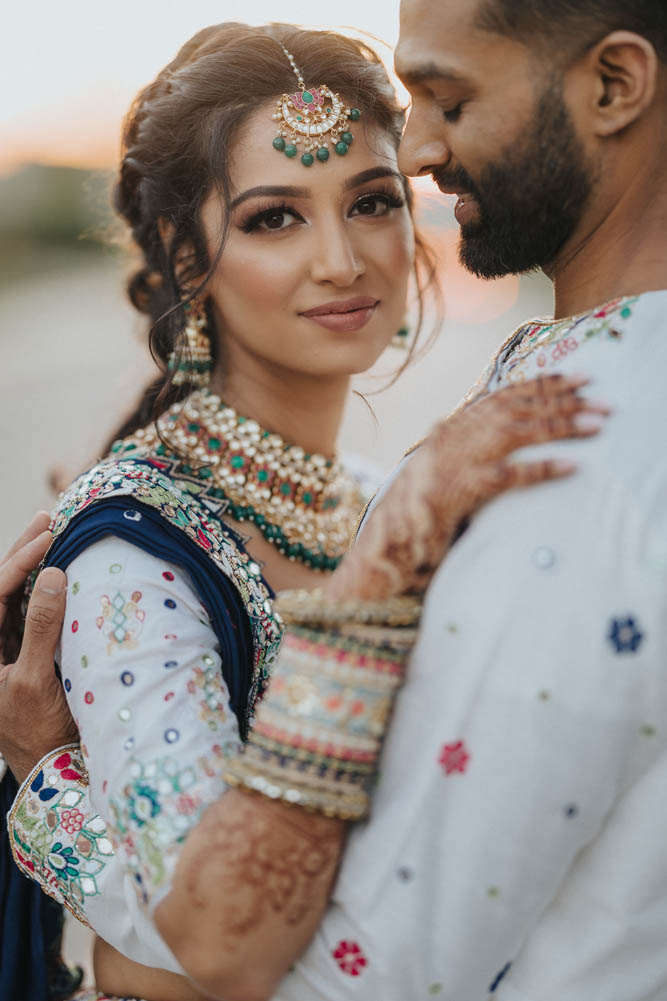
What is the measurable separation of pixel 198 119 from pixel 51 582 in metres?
0.88

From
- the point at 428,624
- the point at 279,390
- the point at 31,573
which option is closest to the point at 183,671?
the point at 428,624

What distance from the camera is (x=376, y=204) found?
1746 mm

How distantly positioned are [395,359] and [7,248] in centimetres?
904

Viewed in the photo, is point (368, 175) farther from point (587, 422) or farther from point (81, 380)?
point (81, 380)

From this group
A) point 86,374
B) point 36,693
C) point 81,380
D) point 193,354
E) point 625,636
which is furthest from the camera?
point 86,374

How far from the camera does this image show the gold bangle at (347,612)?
931mm

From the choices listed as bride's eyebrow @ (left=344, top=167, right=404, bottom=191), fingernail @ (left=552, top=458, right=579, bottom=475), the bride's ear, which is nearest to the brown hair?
the bride's ear

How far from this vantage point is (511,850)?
0.89 metres

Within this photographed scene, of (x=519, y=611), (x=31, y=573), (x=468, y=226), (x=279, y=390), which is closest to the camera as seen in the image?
(x=519, y=611)

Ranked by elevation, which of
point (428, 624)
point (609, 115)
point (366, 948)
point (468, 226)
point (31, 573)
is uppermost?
point (609, 115)

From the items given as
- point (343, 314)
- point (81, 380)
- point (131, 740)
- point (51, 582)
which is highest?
point (343, 314)

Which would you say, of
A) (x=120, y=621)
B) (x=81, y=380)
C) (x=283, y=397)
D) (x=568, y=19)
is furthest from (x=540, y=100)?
(x=81, y=380)

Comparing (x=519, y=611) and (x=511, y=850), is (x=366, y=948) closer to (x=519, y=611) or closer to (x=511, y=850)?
(x=511, y=850)

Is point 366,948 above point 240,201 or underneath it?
underneath
